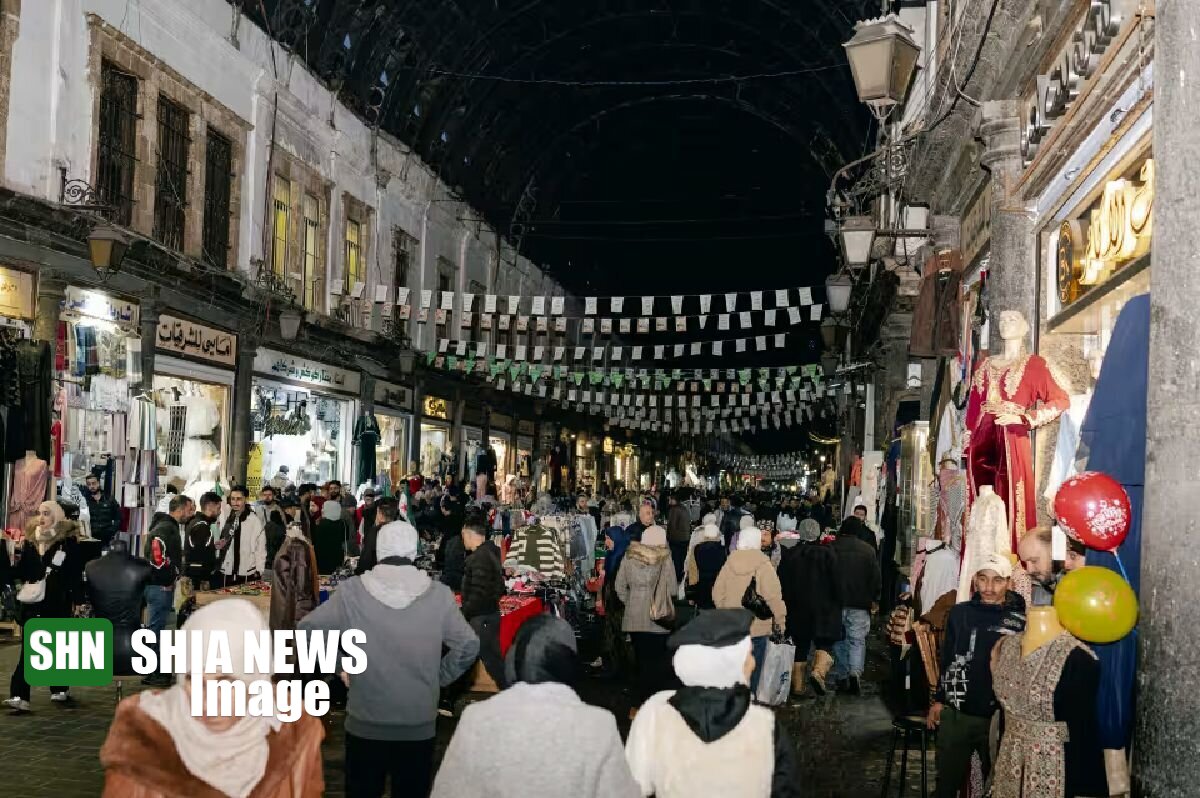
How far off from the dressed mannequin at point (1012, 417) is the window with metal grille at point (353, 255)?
63.0 feet

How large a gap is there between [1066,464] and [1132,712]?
2491mm

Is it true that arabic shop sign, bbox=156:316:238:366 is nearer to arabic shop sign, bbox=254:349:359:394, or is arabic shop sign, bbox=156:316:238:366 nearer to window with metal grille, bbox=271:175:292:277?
arabic shop sign, bbox=254:349:359:394

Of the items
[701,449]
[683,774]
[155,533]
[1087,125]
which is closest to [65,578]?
[155,533]

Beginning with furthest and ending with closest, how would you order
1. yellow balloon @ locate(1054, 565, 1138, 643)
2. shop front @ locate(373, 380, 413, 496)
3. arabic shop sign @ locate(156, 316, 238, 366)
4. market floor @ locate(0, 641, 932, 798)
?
shop front @ locate(373, 380, 413, 496), arabic shop sign @ locate(156, 316, 238, 366), market floor @ locate(0, 641, 932, 798), yellow balloon @ locate(1054, 565, 1138, 643)

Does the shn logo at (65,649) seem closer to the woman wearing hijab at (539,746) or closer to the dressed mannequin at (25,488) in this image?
the dressed mannequin at (25,488)

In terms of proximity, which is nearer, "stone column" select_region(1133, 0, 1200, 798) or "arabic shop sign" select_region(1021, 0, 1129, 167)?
"stone column" select_region(1133, 0, 1200, 798)

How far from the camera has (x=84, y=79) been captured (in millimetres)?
16312

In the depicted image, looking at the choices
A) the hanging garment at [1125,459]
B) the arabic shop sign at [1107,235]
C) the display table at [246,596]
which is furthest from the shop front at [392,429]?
the hanging garment at [1125,459]

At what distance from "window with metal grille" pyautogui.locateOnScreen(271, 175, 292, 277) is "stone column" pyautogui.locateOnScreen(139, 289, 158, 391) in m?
4.82

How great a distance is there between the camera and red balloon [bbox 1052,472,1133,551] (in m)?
5.77

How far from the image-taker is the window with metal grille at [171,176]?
61.4ft

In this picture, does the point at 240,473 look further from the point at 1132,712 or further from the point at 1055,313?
the point at 1132,712

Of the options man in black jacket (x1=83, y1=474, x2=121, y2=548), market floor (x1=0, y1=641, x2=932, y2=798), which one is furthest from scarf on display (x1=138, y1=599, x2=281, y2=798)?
man in black jacket (x1=83, y1=474, x2=121, y2=548)

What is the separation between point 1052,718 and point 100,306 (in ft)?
48.0
